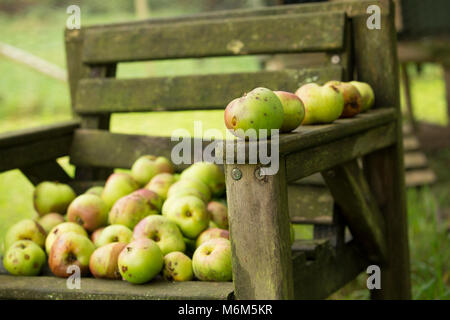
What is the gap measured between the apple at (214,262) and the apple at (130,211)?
1.18 ft

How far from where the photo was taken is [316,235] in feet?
7.97

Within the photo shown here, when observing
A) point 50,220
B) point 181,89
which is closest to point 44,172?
point 50,220

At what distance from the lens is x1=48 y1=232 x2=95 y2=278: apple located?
2.00 m

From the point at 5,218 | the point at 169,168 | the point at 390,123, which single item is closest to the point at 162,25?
the point at 169,168

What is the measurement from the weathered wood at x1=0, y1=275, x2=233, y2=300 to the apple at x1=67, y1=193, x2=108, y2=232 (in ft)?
0.96

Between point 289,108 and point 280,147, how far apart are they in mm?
244

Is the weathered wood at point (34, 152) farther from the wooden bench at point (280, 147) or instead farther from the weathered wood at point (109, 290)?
the weathered wood at point (109, 290)

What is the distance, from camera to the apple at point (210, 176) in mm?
2439

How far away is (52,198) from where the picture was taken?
254 centimetres

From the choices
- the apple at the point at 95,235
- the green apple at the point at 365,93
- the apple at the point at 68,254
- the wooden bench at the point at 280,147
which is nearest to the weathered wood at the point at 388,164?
the wooden bench at the point at 280,147

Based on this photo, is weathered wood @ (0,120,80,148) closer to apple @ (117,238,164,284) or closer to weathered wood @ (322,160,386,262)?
apple @ (117,238,164,284)

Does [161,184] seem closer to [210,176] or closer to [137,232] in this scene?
[210,176]
